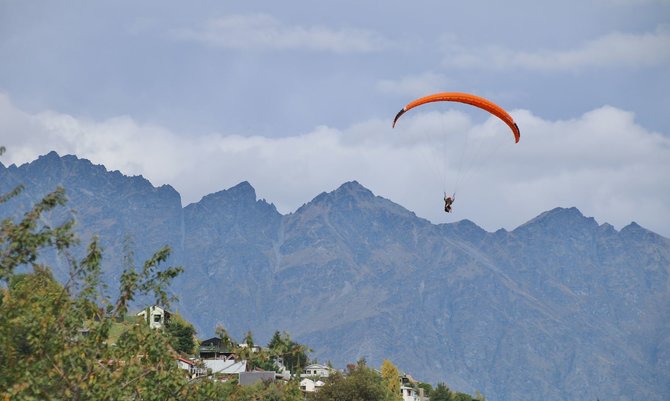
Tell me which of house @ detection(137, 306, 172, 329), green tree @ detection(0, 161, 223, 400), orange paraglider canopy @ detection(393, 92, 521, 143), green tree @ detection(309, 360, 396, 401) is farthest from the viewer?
green tree @ detection(309, 360, 396, 401)

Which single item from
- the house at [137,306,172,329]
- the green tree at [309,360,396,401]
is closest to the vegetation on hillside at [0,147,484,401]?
the house at [137,306,172,329]

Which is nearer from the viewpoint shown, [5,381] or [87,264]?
[5,381]

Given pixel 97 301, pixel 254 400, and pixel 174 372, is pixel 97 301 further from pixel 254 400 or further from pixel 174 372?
pixel 254 400

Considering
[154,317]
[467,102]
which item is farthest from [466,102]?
[154,317]

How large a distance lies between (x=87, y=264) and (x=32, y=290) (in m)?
2.09

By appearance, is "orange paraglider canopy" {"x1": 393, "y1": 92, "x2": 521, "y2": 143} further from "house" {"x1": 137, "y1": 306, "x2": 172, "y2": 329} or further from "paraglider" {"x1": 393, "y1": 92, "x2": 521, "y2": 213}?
"house" {"x1": 137, "y1": 306, "x2": 172, "y2": 329}

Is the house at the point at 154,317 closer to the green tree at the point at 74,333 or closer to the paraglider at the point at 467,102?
the green tree at the point at 74,333

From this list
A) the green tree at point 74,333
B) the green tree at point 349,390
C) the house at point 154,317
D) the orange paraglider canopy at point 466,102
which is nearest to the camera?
the green tree at point 74,333

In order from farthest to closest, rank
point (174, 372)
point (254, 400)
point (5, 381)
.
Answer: point (254, 400) < point (174, 372) < point (5, 381)

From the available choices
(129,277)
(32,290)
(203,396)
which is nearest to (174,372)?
(203,396)

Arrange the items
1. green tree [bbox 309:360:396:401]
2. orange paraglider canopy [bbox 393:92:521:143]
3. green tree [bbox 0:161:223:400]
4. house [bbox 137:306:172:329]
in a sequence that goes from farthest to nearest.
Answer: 1. green tree [bbox 309:360:396:401]
2. orange paraglider canopy [bbox 393:92:521:143]
3. house [bbox 137:306:172:329]
4. green tree [bbox 0:161:223:400]

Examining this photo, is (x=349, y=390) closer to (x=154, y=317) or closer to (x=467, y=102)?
(x=467, y=102)

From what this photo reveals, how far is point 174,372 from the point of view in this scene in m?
27.0

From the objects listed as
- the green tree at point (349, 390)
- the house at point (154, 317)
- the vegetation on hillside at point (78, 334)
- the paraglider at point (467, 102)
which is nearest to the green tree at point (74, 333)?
the vegetation on hillside at point (78, 334)
